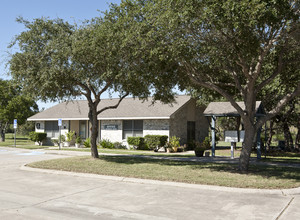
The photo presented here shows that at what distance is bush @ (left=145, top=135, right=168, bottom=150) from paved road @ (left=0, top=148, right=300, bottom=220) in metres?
13.5

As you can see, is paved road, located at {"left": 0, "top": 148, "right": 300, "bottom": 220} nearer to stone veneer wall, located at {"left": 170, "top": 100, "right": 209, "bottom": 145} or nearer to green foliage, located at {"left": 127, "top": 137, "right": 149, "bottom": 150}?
green foliage, located at {"left": 127, "top": 137, "right": 149, "bottom": 150}

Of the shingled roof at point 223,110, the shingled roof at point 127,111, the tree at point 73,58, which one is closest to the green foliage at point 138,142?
the shingled roof at point 127,111

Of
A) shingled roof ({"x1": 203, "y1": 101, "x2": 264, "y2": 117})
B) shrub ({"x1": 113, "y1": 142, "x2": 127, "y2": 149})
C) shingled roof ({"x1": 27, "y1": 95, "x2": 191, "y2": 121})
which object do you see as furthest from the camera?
shrub ({"x1": 113, "y1": 142, "x2": 127, "y2": 149})

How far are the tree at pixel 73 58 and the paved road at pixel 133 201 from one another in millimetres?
5126

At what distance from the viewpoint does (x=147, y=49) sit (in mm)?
12648

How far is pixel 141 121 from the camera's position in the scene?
27.8 meters

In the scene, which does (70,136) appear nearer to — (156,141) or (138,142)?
(138,142)

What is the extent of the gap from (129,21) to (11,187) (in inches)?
313

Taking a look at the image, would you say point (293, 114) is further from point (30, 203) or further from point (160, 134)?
point (30, 203)

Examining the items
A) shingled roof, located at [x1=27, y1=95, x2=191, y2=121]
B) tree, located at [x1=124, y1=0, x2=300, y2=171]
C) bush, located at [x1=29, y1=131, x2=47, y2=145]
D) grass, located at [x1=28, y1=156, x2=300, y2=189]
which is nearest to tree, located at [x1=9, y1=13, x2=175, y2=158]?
tree, located at [x1=124, y1=0, x2=300, y2=171]

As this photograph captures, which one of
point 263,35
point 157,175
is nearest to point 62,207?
point 157,175

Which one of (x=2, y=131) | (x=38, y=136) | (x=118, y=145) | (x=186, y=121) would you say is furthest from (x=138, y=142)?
(x=2, y=131)

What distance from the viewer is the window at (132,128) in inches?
1093

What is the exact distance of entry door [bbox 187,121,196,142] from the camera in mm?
28266
